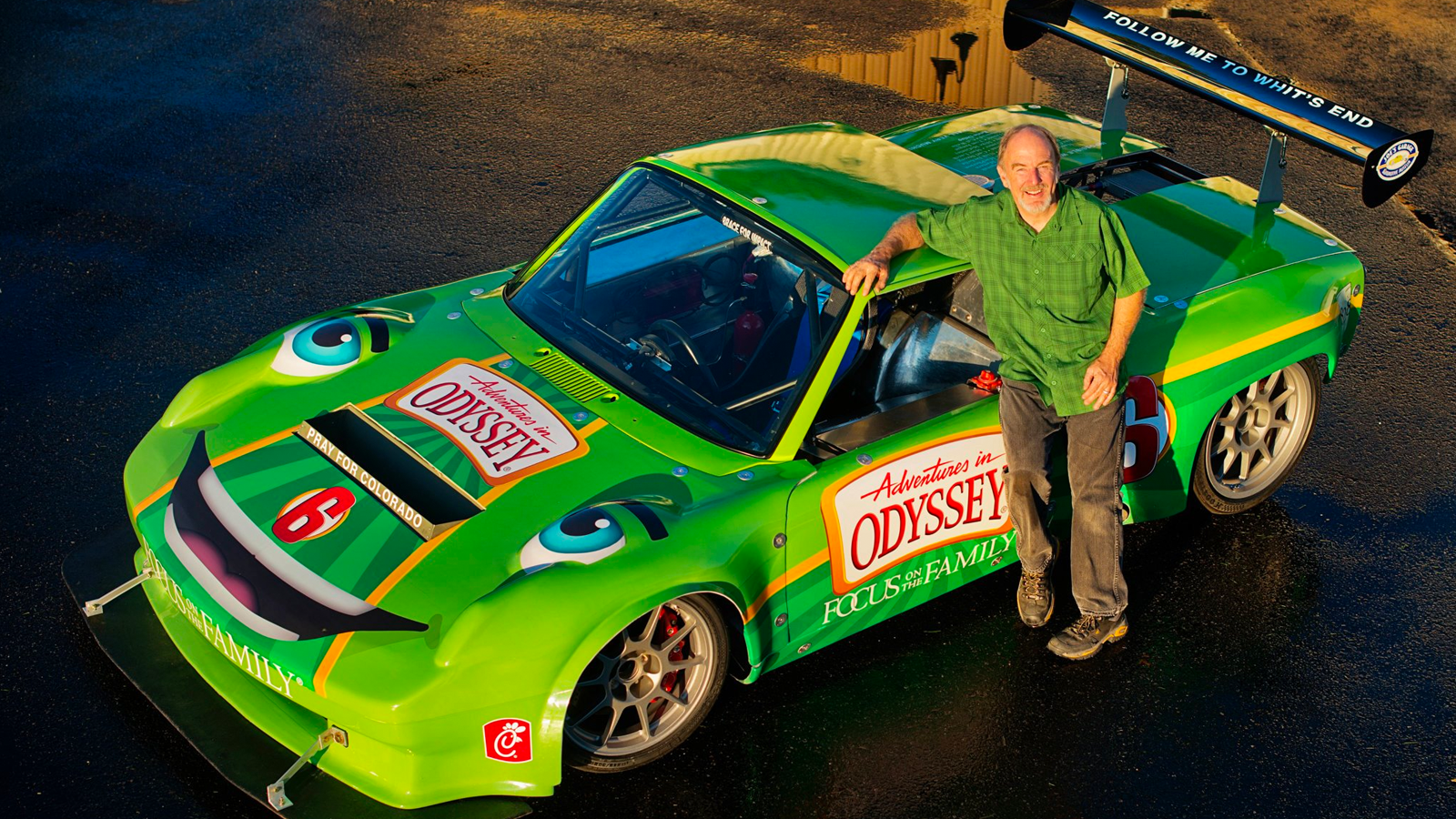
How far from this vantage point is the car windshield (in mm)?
4258

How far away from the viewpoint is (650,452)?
4113 mm

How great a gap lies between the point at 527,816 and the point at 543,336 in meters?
1.69

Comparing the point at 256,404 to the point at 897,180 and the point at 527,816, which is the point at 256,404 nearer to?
the point at 527,816

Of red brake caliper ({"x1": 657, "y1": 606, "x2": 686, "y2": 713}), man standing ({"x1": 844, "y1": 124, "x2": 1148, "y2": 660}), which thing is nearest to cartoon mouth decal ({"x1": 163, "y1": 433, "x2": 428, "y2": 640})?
red brake caliper ({"x1": 657, "y1": 606, "x2": 686, "y2": 713})

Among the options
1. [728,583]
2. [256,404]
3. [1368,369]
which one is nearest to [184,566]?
[256,404]

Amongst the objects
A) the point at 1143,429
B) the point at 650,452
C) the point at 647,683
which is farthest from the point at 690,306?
the point at 1143,429

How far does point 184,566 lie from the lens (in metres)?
3.82

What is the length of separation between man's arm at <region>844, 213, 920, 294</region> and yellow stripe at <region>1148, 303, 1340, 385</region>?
0.64m

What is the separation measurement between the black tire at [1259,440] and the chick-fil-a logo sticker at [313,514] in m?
3.25

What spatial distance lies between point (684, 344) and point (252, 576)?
1602mm

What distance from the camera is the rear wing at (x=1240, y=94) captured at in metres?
4.59

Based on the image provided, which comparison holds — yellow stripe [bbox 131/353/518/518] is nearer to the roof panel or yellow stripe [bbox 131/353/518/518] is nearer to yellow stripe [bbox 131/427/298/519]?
yellow stripe [bbox 131/427/298/519]

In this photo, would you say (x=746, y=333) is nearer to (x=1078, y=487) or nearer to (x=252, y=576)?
(x=1078, y=487)

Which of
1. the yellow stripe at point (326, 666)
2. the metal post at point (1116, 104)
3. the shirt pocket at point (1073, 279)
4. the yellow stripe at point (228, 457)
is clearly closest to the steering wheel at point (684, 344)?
the shirt pocket at point (1073, 279)
